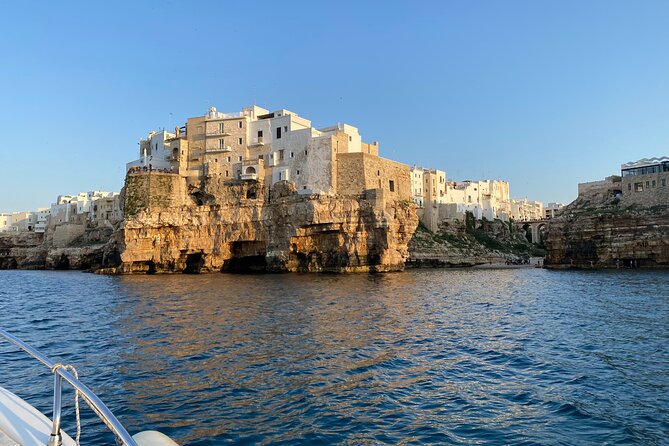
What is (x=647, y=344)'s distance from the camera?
14.6 metres

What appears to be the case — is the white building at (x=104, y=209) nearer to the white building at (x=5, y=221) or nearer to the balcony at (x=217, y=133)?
the balcony at (x=217, y=133)

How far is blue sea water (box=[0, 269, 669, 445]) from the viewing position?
8141 millimetres

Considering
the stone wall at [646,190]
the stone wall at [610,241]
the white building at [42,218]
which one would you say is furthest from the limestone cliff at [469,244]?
the white building at [42,218]

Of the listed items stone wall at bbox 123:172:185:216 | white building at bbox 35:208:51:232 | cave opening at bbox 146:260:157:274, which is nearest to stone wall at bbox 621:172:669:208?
stone wall at bbox 123:172:185:216

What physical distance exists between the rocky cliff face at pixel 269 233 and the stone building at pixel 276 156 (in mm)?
3179

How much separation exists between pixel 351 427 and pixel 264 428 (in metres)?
1.43

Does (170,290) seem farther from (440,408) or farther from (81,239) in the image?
(81,239)

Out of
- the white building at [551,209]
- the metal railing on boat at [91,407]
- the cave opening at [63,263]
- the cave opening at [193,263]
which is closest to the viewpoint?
the metal railing on boat at [91,407]

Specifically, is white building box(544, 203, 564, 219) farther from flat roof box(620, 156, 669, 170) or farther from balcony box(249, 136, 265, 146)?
balcony box(249, 136, 265, 146)

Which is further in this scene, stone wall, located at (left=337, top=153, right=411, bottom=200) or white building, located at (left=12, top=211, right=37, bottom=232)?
white building, located at (left=12, top=211, right=37, bottom=232)

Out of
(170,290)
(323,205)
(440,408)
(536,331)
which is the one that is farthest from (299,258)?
(440,408)

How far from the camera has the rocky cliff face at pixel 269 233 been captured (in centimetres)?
4978

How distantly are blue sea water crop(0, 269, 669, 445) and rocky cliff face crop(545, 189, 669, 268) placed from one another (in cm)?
3961

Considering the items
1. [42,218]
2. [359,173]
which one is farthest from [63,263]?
[42,218]
